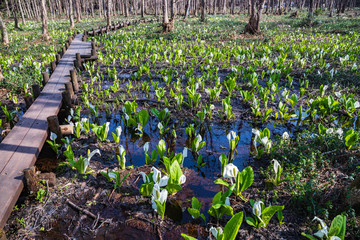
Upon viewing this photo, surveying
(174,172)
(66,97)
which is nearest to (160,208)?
(174,172)

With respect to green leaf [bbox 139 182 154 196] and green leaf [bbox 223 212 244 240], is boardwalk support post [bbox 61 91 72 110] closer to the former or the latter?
green leaf [bbox 139 182 154 196]

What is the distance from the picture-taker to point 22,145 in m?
3.33

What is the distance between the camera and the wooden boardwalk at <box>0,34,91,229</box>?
246cm

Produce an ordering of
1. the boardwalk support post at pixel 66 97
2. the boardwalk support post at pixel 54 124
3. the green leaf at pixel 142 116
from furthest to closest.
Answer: the boardwalk support post at pixel 66 97 → the green leaf at pixel 142 116 → the boardwalk support post at pixel 54 124

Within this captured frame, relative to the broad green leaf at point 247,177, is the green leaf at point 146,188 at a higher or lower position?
lower

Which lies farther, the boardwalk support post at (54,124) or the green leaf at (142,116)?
the green leaf at (142,116)

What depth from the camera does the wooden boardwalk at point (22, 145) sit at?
8.07ft

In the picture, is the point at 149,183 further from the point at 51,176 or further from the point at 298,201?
the point at 298,201

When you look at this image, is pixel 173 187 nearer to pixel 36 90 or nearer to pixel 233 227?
pixel 233 227

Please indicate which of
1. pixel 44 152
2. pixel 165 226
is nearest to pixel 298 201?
pixel 165 226

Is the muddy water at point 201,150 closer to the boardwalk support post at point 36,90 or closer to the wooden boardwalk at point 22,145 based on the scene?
the wooden boardwalk at point 22,145

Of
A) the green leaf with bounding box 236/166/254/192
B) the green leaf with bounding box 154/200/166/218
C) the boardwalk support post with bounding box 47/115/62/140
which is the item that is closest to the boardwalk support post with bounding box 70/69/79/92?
the boardwalk support post with bounding box 47/115/62/140

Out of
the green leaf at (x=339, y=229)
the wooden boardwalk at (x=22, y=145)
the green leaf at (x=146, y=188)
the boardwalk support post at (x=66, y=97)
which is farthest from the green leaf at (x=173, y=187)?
the boardwalk support post at (x=66, y=97)

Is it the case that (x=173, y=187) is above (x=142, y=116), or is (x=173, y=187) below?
below
